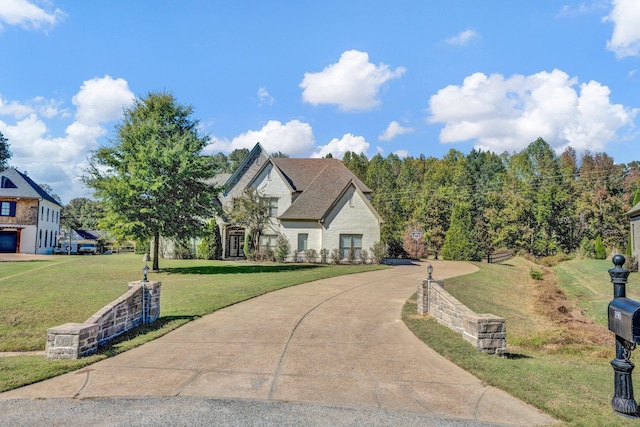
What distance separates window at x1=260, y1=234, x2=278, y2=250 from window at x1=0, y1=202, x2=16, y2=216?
93.2 feet

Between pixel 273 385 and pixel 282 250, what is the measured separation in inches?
1001

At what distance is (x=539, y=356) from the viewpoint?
919cm

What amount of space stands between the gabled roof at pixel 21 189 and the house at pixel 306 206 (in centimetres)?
2200

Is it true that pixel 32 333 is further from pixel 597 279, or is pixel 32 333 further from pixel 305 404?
pixel 597 279

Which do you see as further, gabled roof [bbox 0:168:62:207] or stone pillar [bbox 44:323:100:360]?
gabled roof [bbox 0:168:62:207]

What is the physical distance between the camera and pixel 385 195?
63406mm

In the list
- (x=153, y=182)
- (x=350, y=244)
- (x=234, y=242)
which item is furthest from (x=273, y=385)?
(x=234, y=242)

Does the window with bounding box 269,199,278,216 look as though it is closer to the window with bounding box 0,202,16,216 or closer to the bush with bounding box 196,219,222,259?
the bush with bounding box 196,219,222,259

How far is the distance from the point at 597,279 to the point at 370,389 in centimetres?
2628

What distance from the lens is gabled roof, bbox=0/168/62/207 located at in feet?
138

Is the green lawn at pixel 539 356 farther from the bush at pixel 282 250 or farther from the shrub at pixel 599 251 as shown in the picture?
the shrub at pixel 599 251

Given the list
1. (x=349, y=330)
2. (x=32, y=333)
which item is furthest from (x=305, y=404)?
(x=32, y=333)

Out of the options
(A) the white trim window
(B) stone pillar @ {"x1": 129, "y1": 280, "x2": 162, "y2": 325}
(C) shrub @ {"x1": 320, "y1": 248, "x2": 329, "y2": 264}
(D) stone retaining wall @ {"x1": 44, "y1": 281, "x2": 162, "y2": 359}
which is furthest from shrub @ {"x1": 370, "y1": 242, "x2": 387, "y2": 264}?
(B) stone pillar @ {"x1": 129, "y1": 280, "x2": 162, "y2": 325}

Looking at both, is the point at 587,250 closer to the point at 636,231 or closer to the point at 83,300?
the point at 636,231
